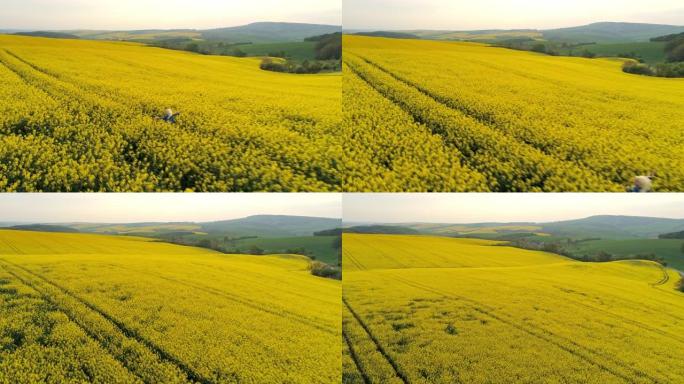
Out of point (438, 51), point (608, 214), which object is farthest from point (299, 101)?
point (608, 214)

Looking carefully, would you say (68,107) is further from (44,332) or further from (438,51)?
(438,51)

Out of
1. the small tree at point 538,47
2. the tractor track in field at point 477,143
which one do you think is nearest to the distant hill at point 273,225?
the tractor track in field at point 477,143

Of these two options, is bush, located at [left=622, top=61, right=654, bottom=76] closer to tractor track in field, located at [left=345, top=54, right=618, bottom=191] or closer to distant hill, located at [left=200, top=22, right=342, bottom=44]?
tractor track in field, located at [left=345, top=54, right=618, bottom=191]

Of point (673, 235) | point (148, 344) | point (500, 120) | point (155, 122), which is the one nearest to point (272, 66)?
point (155, 122)

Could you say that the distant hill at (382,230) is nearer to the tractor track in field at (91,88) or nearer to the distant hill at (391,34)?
the distant hill at (391,34)

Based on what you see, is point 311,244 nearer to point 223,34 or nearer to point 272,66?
point 272,66

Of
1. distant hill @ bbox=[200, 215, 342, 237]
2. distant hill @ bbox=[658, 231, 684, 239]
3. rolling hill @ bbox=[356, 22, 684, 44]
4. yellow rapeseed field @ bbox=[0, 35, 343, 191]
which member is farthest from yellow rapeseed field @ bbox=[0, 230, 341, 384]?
distant hill @ bbox=[658, 231, 684, 239]
